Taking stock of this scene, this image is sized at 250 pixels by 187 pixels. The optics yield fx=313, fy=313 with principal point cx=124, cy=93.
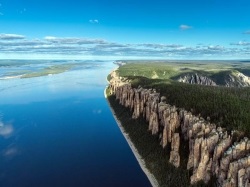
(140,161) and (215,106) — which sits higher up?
(215,106)

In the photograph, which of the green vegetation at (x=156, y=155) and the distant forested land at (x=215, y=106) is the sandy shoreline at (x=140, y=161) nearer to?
the green vegetation at (x=156, y=155)

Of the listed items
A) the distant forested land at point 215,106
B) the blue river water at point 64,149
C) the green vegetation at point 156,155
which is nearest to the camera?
the green vegetation at point 156,155

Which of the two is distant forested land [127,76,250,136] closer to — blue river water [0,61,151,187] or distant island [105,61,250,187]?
distant island [105,61,250,187]

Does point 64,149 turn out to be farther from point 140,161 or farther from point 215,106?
point 215,106

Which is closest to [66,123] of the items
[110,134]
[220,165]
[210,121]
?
[110,134]

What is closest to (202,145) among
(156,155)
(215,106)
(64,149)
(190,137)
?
(190,137)

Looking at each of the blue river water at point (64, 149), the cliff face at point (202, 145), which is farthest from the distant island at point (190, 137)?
the blue river water at point (64, 149)
